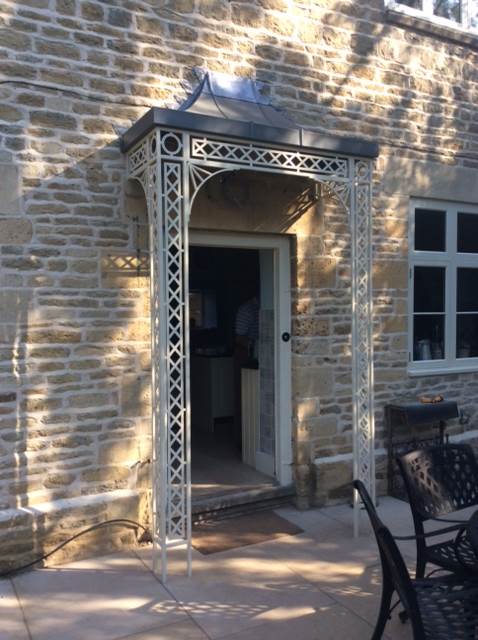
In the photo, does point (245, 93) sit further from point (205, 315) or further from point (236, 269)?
point (205, 315)

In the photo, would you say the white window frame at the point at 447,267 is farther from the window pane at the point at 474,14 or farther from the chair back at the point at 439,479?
the chair back at the point at 439,479

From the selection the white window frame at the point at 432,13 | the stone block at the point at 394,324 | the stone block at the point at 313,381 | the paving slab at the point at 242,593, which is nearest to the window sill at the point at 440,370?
the stone block at the point at 394,324

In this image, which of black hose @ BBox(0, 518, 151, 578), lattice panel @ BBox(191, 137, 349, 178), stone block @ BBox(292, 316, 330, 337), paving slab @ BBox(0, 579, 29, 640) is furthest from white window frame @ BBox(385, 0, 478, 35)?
paving slab @ BBox(0, 579, 29, 640)

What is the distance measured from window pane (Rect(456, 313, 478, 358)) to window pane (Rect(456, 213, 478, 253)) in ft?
2.35

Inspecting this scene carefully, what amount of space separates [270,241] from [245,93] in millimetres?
1219

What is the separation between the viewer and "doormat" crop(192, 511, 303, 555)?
4259 mm

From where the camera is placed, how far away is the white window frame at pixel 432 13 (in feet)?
18.2

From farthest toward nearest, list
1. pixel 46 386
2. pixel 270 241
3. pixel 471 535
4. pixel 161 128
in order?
pixel 270 241, pixel 46 386, pixel 161 128, pixel 471 535

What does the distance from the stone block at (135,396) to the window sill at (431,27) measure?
4126 millimetres

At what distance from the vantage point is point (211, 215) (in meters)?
4.54

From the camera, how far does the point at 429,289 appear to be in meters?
5.85

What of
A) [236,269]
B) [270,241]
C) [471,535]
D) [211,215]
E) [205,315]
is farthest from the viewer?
[205,315]

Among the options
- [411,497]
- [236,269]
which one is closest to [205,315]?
[236,269]

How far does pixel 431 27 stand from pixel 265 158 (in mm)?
2979
